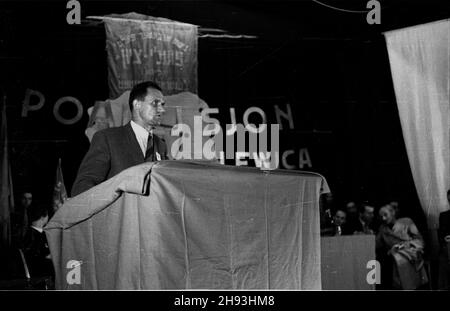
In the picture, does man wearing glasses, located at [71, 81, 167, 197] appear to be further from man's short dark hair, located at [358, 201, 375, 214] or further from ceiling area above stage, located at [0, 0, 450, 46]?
man's short dark hair, located at [358, 201, 375, 214]

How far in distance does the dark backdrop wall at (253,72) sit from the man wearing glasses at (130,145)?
99.1 inches

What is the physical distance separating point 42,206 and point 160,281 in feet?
11.4

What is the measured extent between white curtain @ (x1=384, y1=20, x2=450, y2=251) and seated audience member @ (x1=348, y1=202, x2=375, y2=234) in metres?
0.89

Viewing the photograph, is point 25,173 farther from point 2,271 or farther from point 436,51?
point 436,51

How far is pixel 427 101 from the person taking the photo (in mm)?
6090

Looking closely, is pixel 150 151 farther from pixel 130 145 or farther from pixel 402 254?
pixel 402 254

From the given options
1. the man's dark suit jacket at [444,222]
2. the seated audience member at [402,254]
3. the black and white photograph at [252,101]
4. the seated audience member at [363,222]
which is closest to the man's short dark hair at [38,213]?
the black and white photograph at [252,101]

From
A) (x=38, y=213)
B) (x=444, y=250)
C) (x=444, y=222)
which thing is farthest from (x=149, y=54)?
(x=444, y=250)

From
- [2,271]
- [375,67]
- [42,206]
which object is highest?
[375,67]

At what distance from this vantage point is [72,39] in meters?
6.66

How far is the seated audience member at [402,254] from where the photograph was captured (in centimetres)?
677

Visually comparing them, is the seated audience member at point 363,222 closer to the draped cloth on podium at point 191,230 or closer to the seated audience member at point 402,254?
the seated audience member at point 402,254

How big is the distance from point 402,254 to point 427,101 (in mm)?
1453
